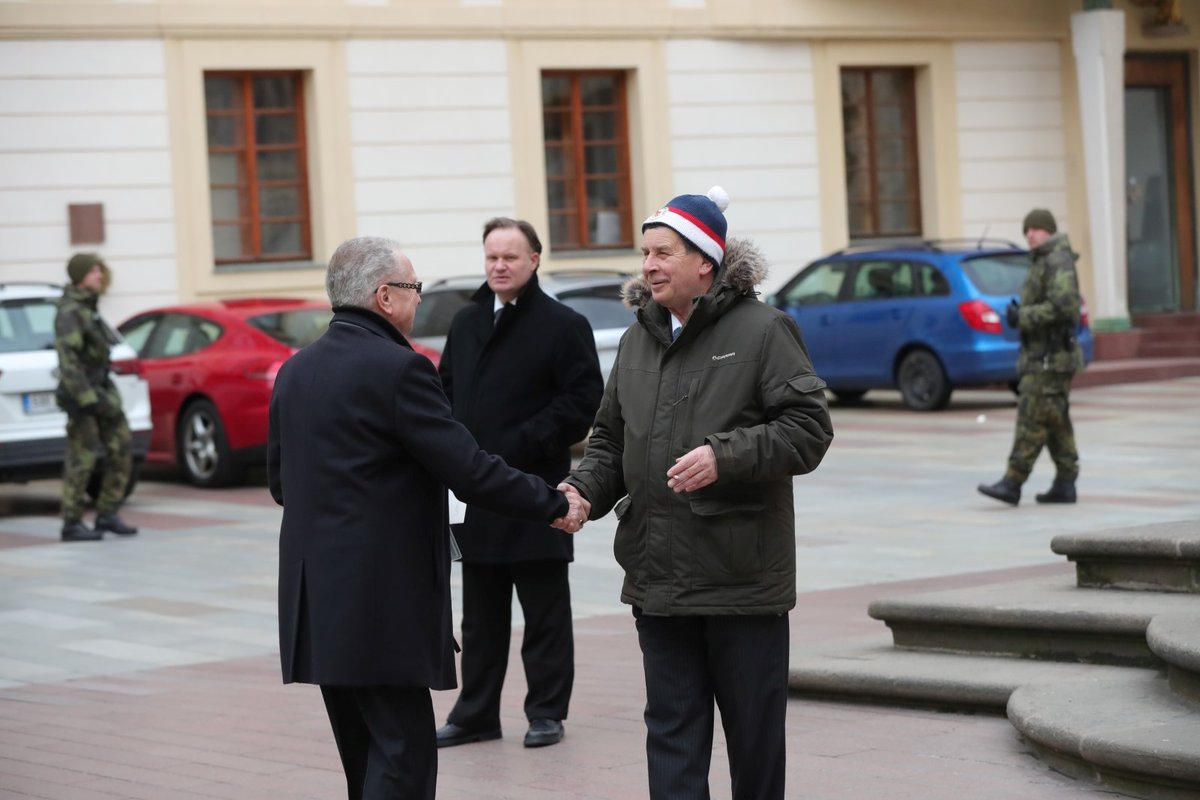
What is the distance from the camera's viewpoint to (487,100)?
23141 millimetres

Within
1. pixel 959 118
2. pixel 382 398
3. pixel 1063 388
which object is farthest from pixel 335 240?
pixel 382 398

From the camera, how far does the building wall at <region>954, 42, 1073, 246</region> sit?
85.8 ft

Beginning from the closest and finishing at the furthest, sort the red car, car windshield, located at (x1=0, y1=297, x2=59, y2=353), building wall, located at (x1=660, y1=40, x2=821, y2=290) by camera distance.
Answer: car windshield, located at (x1=0, y1=297, x2=59, y2=353)
the red car
building wall, located at (x1=660, y1=40, x2=821, y2=290)

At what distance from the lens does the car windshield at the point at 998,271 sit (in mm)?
20672

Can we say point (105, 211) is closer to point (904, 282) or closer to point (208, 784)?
point (904, 282)

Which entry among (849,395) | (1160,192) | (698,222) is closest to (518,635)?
(698,222)

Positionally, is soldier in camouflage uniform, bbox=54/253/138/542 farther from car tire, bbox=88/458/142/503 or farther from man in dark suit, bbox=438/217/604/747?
man in dark suit, bbox=438/217/604/747

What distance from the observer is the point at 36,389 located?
15125 mm

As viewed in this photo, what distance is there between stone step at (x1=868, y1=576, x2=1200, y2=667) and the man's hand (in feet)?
9.24

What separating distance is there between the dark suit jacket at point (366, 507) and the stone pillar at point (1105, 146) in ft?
69.4

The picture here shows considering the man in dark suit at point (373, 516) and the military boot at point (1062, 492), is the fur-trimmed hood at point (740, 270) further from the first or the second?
the military boot at point (1062, 492)

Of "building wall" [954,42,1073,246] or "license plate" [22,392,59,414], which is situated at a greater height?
"building wall" [954,42,1073,246]

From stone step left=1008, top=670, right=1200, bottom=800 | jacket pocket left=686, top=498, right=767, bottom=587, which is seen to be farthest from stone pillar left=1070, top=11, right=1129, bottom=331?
jacket pocket left=686, top=498, right=767, bottom=587

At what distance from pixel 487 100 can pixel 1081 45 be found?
773 centimetres
